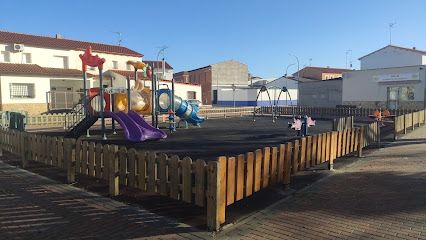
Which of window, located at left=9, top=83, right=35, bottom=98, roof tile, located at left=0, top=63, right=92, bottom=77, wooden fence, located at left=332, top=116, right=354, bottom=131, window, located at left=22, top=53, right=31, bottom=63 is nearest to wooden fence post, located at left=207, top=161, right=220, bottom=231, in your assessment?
wooden fence, located at left=332, top=116, right=354, bottom=131

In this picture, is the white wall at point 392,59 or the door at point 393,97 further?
the white wall at point 392,59

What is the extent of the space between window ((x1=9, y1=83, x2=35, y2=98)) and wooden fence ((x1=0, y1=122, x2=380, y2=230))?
73.3ft

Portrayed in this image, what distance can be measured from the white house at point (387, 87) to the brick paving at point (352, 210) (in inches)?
1156

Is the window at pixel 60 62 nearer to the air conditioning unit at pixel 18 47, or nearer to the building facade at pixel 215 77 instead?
the air conditioning unit at pixel 18 47

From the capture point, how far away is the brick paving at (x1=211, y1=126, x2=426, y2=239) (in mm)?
4660


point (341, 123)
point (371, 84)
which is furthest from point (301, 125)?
point (371, 84)

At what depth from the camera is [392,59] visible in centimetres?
4819

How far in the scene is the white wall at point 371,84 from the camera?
32.9 m

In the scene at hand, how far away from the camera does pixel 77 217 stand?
5.35 meters

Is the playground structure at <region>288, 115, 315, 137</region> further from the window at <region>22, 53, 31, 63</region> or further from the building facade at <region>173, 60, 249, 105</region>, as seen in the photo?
the building facade at <region>173, 60, 249, 105</region>

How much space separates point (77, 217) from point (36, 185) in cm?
277

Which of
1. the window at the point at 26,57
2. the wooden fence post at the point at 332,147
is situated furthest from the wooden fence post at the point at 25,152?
the window at the point at 26,57

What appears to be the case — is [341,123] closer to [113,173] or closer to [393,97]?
[113,173]

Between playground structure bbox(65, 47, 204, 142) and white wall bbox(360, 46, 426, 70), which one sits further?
white wall bbox(360, 46, 426, 70)
